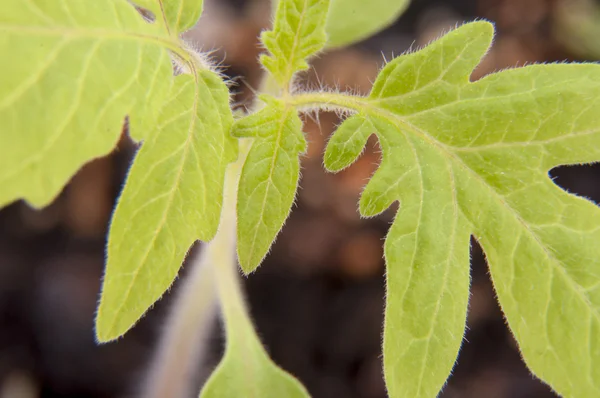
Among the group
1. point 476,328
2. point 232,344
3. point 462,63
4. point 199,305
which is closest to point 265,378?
point 232,344

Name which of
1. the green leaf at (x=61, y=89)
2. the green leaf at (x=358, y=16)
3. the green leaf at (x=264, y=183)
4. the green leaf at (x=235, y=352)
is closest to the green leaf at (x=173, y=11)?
the green leaf at (x=61, y=89)

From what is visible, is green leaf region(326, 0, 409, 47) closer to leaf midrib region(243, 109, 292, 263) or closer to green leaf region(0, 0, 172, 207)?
leaf midrib region(243, 109, 292, 263)

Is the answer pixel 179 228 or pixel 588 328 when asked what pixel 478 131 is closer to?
pixel 588 328

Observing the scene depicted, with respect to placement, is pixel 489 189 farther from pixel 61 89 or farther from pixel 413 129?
pixel 61 89

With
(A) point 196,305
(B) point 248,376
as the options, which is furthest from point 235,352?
(A) point 196,305

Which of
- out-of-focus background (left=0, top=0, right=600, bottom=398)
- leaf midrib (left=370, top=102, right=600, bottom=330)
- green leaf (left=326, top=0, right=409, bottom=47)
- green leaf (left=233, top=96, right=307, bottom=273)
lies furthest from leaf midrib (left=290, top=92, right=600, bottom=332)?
out-of-focus background (left=0, top=0, right=600, bottom=398)

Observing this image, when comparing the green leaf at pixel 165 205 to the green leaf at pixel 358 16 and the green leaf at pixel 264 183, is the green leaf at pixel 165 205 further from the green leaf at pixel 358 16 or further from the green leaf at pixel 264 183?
the green leaf at pixel 358 16

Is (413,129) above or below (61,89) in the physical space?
below
